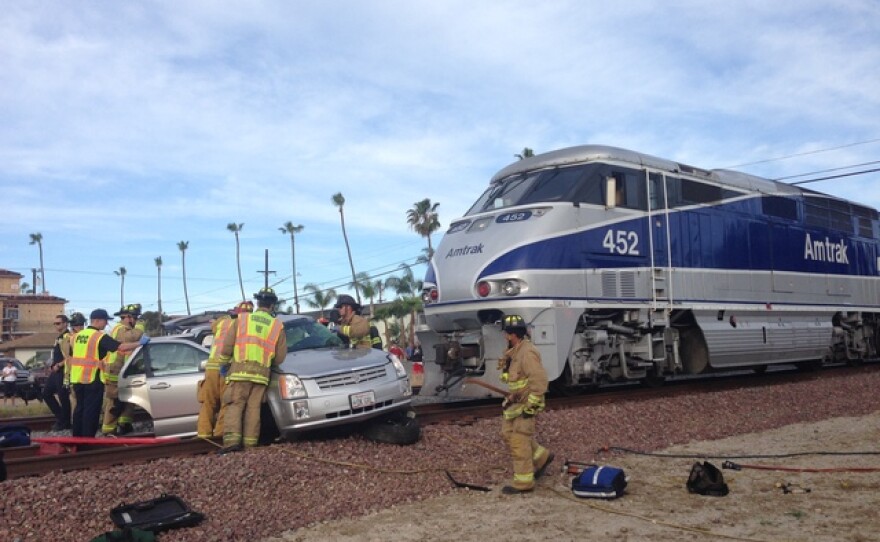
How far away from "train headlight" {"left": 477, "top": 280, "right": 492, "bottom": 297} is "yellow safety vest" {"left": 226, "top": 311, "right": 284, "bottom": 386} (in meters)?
3.64

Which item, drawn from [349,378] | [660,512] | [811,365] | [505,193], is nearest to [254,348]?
[349,378]

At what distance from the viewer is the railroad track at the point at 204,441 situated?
7.36 m

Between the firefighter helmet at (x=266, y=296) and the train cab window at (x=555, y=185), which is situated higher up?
the train cab window at (x=555, y=185)

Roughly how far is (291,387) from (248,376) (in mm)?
458

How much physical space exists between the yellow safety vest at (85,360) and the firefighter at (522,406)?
5.36m

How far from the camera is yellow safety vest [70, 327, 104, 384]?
31.2 ft

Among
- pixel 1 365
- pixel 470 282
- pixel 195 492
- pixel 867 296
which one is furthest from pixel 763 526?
pixel 1 365

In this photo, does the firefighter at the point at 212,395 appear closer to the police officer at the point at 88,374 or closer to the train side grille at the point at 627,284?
the police officer at the point at 88,374

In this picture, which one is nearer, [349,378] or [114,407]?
[349,378]

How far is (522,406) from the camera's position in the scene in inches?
277

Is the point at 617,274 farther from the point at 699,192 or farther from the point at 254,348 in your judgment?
the point at 254,348

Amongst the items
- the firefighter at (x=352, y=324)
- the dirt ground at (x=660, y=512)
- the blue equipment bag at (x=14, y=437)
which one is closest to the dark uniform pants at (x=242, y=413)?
the dirt ground at (x=660, y=512)

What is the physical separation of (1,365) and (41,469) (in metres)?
26.6

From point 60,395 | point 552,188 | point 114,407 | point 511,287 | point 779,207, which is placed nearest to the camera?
point 114,407
